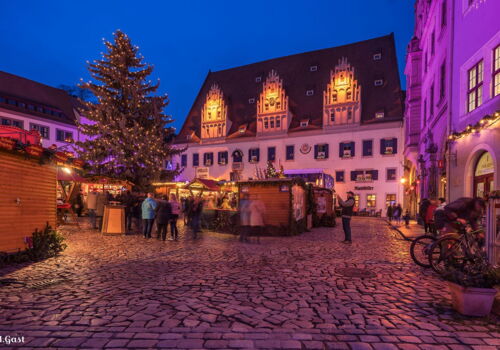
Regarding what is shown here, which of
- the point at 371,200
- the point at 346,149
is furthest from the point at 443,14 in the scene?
the point at 371,200

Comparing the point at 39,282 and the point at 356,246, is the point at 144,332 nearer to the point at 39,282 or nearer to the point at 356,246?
the point at 39,282

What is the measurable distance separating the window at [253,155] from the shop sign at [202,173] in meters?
7.18

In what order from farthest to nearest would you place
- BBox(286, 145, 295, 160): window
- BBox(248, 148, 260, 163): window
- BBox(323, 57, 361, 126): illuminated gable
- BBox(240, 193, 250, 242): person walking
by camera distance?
BBox(248, 148, 260, 163): window, BBox(286, 145, 295, 160): window, BBox(323, 57, 361, 126): illuminated gable, BBox(240, 193, 250, 242): person walking

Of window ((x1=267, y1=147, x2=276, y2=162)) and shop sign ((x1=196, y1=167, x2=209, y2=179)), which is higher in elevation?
window ((x1=267, y1=147, x2=276, y2=162))

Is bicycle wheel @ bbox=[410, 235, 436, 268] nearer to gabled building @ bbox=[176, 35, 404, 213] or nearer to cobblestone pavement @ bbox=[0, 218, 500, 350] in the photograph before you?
cobblestone pavement @ bbox=[0, 218, 500, 350]

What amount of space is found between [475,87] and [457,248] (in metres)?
9.64

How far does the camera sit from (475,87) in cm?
1342

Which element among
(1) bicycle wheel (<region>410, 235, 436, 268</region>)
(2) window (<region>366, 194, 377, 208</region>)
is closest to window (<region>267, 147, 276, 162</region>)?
(2) window (<region>366, 194, 377, 208</region>)

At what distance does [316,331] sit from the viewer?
4129mm

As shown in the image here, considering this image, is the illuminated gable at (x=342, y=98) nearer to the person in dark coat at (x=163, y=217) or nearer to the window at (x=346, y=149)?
the window at (x=346, y=149)

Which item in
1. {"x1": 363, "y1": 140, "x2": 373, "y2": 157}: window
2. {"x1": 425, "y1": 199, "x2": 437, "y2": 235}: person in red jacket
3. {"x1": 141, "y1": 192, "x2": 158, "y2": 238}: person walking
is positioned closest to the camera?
{"x1": 141, "y1": 192, "x2": 158, "y2": 238}: person walking

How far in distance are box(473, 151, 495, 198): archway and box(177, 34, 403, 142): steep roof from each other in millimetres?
26063

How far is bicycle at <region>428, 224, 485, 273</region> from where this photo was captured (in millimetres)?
6461

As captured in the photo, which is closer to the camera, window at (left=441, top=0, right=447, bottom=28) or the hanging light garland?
the hanging light garland
